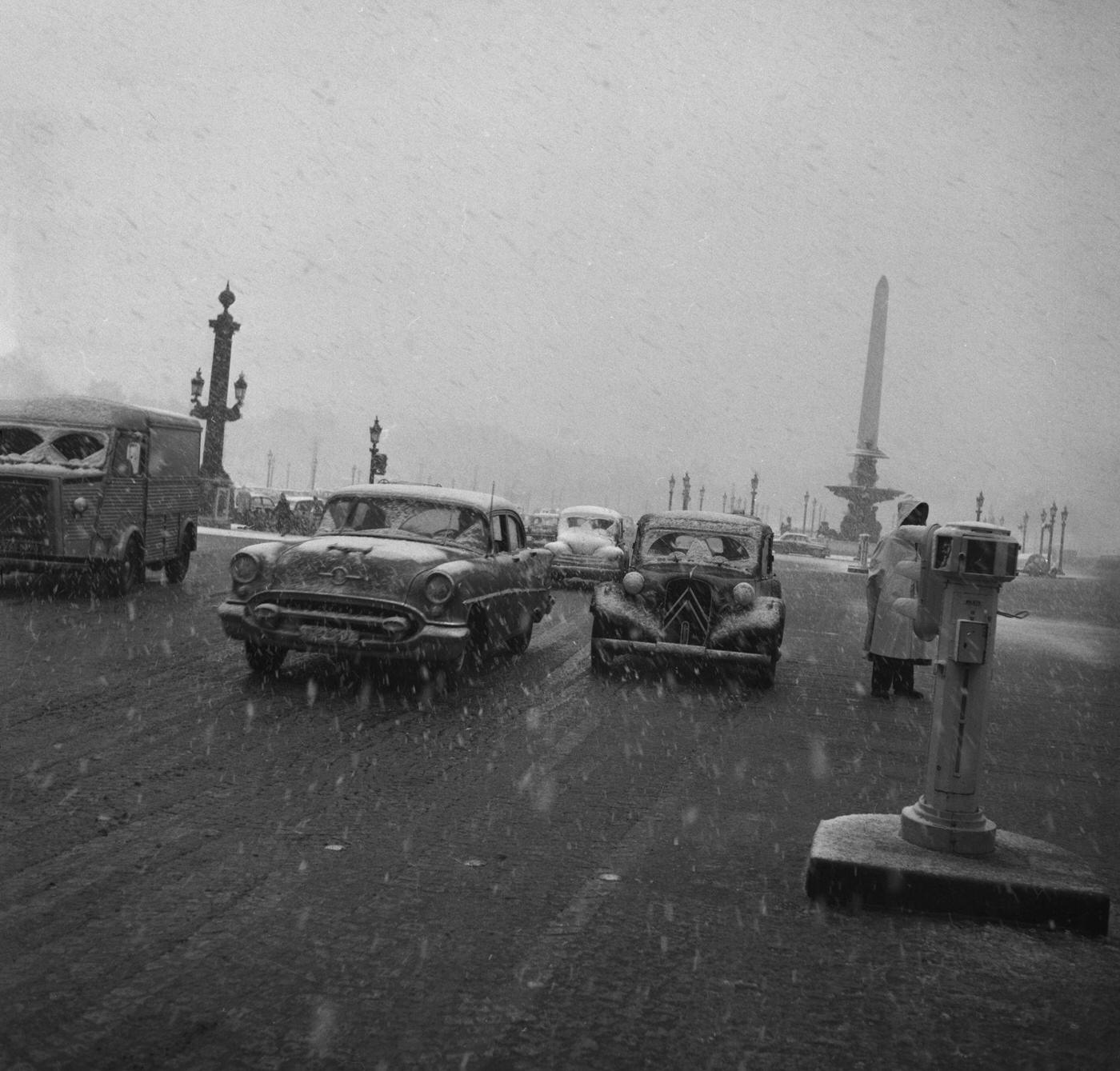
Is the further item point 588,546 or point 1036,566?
point 1036,566

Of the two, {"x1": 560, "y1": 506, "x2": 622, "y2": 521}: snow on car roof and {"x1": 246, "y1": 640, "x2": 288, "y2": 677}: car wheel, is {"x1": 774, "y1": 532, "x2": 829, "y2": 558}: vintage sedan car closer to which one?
{"x1": 560, "y1": 506, "x2": 622, "y2": 521}: snow on car roof

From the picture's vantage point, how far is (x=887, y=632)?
32.2 feet

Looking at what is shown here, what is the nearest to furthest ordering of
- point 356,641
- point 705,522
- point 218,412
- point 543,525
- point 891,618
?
1. point 356,641
2. point 891,618
3. point 705,522
4. point 543,525
5. point 218,412

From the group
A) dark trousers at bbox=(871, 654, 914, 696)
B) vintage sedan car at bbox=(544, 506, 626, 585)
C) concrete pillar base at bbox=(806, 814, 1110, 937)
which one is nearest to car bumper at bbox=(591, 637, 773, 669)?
dark trousers at bbox=(871, 654, 914, 696)

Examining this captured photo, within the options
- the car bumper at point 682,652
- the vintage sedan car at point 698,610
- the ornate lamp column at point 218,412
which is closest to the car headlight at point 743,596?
the vintage sedan car at point 698,610

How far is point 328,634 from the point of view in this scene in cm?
848

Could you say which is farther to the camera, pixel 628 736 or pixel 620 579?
pixel 620 579

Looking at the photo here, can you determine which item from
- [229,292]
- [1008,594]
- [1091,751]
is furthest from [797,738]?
[229,292]

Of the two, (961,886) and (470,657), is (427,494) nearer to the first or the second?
(470,657)

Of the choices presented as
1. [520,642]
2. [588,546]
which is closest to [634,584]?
[520,642]

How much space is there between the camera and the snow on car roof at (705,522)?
1148 centimetres

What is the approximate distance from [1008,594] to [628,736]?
31.6 metres

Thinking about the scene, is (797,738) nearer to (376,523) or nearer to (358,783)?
(358,783)

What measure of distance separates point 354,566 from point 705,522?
407cm
